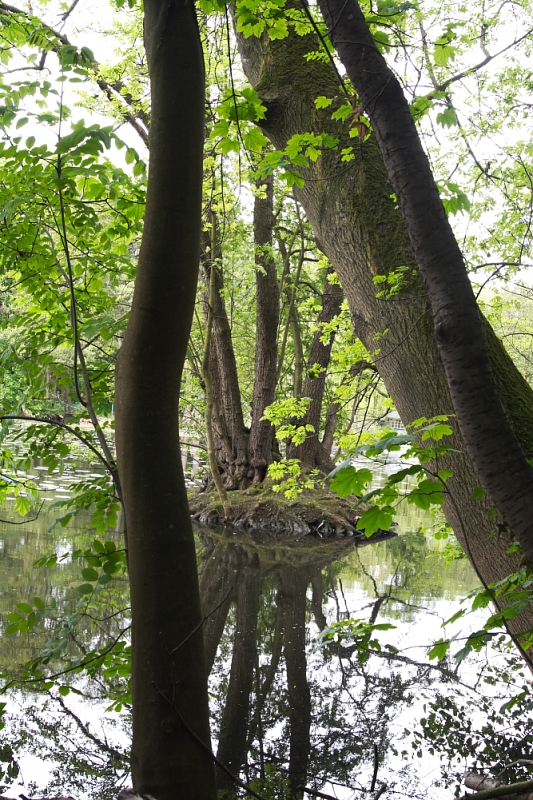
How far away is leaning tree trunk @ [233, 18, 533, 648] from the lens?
2.60 metres

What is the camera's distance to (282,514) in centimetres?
1410

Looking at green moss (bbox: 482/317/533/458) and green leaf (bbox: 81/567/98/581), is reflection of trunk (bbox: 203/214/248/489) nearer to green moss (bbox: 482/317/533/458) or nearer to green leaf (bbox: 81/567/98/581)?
green moss (bbox: 482/317/533/458)

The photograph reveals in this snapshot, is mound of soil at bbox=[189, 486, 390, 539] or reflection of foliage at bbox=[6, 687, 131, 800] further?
mound of soil at bbox=[189, 486, 390, 539]

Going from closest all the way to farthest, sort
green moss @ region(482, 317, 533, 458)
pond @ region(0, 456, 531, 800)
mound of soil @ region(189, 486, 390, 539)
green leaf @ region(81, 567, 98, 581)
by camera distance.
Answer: green leaf @ region(81, 567, 98, 581)
green moss @ region(482, 317, 533, 458)
pond @ region(0, 456, 531, 800)
mound of soil @ region(189, 486, 390, 539)

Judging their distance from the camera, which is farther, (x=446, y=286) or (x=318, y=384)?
(x=318, y=384)

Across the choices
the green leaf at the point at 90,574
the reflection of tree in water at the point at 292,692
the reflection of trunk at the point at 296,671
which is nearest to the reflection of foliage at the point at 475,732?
the reflection of tree in water at the point at 292,692

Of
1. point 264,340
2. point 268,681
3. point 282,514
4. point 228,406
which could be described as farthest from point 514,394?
point 228,406

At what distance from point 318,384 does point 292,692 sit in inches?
370

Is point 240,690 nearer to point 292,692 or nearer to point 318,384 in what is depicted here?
point 292,692

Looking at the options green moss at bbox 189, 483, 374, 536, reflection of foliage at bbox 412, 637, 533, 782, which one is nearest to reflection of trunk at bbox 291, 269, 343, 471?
green moss at bbox 189, 483, 374, 536

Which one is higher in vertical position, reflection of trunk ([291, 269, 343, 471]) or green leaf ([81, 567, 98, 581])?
reflection of trunk ([291, 269, 343, 471])

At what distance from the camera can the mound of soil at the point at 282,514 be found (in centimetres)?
1394

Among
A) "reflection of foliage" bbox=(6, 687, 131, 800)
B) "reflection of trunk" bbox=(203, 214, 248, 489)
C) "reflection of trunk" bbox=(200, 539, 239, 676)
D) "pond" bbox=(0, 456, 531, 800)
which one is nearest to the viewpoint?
"reflection of foliage" bbox=(6, 687, 131, 800)

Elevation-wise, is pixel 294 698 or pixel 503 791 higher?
pixel 294 698
